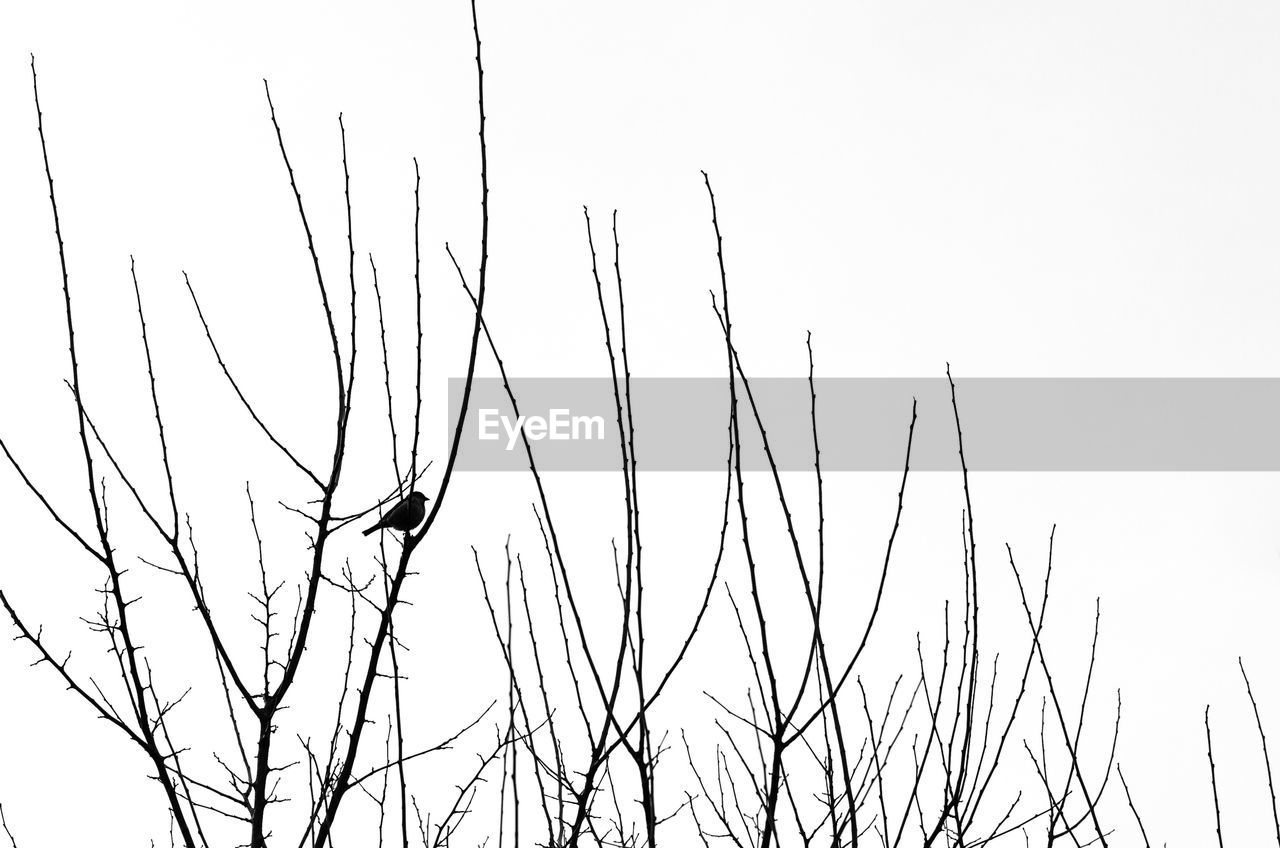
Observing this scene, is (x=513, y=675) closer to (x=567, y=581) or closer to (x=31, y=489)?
(x=567, y=581)

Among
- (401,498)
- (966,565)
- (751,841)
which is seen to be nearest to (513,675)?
(401,498)

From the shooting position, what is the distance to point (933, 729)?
2.93 m

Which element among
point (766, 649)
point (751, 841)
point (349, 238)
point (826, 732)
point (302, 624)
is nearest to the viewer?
point (302, 624)

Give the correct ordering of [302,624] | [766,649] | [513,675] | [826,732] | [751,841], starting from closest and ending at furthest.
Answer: [302,624] < [766,649] < [826,732] < [513,675] < [751,841]

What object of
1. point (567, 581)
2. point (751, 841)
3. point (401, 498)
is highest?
point (401, 498)

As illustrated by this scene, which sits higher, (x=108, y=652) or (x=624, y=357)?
(x=624, y=357)

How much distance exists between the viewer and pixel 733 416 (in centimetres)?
249

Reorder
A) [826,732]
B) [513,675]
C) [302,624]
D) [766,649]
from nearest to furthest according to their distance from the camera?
[302,624] → [766,649] → [826,732] → [513,675]

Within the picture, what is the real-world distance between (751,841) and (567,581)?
1579mm

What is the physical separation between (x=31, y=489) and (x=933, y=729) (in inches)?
85.5

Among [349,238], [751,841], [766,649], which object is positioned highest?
[349,238]

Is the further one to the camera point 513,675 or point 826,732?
point 513,675

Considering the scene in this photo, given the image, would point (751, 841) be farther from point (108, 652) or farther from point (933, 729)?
point (108, 652)

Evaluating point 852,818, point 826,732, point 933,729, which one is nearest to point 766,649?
point 852,818
